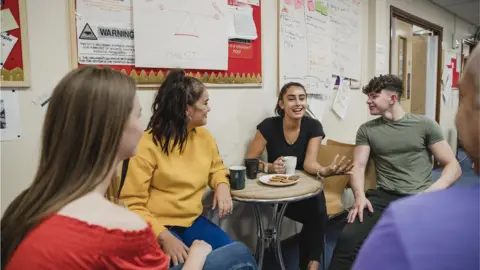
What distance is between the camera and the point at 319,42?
2.97 m

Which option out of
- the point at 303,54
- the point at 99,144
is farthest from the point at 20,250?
the point at 303,54

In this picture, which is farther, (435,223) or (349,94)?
(349,94)

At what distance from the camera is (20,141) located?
1.52 metres

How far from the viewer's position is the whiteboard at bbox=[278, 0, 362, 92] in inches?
104

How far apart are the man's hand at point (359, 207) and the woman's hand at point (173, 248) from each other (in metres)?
0.99

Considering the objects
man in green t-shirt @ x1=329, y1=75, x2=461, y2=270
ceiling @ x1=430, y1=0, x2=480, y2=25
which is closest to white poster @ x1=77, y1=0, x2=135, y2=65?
man in green t-shirt @ x1=329, y1=75, x2=461, y2=270

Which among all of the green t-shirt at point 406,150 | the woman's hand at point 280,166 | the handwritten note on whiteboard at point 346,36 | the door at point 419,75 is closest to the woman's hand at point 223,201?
the woman's hand at point 280,166

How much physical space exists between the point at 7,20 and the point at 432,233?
1643 millimetres

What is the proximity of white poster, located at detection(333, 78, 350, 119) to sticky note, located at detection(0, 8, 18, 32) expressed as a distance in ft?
8.23

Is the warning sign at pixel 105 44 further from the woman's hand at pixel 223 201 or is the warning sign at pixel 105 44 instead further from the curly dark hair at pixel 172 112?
the woman's hand at pixel 223 201

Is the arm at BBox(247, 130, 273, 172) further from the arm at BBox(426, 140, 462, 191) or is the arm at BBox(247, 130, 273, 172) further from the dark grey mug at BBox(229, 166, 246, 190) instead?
the arm at BBox(426, 140, 462, 191)

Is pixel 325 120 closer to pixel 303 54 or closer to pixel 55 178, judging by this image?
pixel 303 54

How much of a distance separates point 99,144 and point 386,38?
3.60 meters

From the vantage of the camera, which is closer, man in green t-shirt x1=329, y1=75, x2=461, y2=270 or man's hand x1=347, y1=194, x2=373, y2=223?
man's hand x1=347, y1=194, x2=373, y2=223
